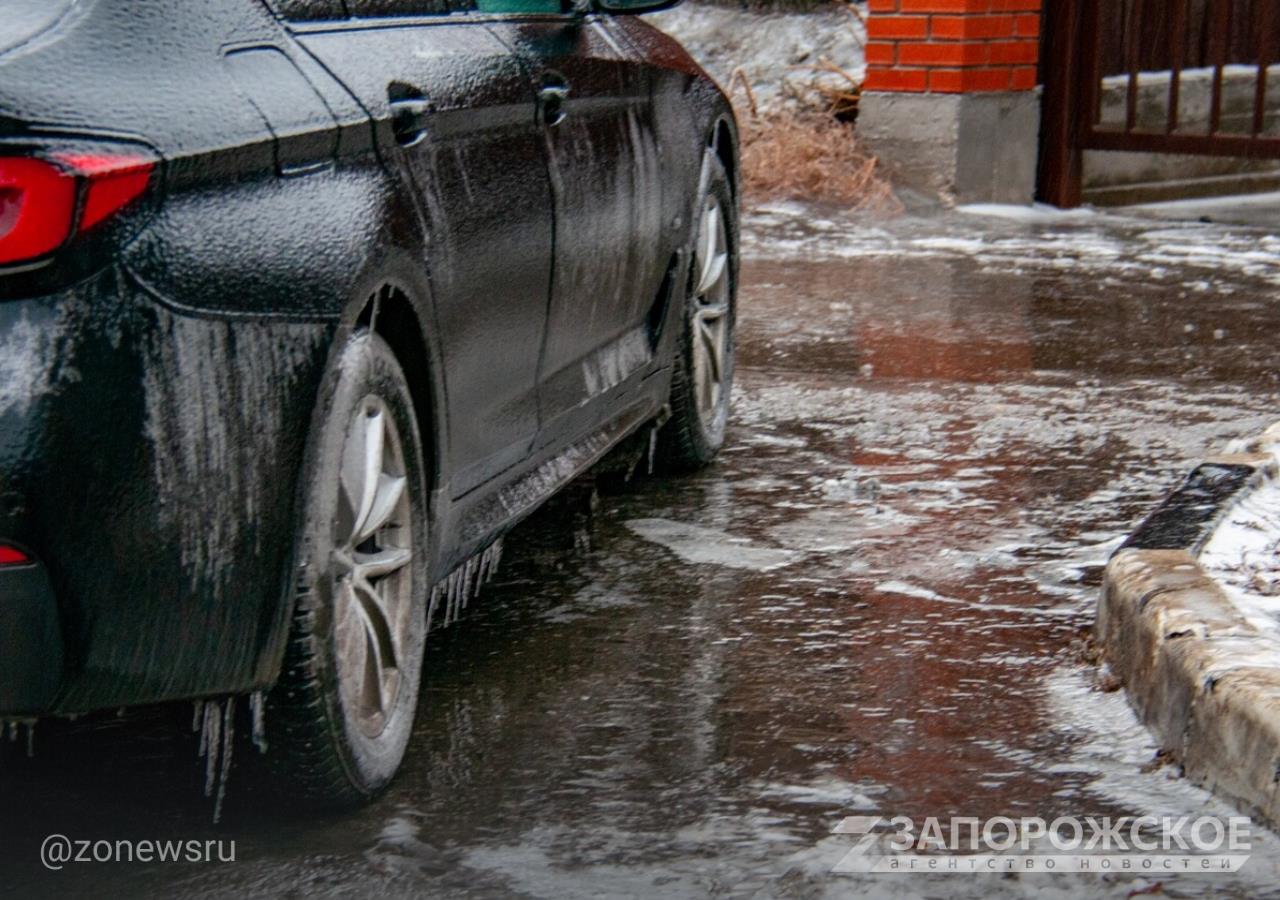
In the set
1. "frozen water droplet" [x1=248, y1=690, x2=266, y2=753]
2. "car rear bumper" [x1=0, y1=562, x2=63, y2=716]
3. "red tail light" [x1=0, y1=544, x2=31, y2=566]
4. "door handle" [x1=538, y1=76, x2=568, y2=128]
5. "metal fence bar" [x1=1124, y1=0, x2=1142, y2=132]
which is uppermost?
"door handle" [x1=538, y1=76, x2=568, y2=128]

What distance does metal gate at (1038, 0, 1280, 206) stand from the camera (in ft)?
38.2

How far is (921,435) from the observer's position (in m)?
6.23

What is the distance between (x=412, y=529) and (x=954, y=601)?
1552 millimetres

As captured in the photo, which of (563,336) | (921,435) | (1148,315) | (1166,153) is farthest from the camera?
(1166,153)

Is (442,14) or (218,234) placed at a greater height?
(442,14)

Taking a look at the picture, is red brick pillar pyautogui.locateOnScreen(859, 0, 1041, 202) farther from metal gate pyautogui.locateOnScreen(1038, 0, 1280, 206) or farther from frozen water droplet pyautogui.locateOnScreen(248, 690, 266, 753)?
frozen water droplet pyautogui.locateOnScreen(248, 690, 266, 753)

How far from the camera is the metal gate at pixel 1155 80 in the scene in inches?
459

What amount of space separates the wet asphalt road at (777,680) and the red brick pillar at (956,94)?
422cm

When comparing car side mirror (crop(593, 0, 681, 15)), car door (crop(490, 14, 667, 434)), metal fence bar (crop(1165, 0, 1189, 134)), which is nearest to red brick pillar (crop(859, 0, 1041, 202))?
metal fence bar (crop(1165, 0, 1189, 134))

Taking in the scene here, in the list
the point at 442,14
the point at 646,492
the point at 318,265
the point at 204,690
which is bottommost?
the point at 646,492

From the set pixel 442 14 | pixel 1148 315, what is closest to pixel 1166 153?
pixel 1148 315

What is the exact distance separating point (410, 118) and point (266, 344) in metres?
0.66

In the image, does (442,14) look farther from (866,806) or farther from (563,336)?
(866,806)

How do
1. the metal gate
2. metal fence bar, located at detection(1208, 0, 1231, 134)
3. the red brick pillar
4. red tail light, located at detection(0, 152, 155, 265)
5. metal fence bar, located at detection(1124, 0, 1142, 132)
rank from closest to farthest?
red tail light, located at detection(0, 152, 155, 265) < the red brick pillar < metal fence bar, located at detection(1208, 0, 1231, 134) < the metal gate < metal fence bar, located at detection(1124, 0, 1142, 132)
